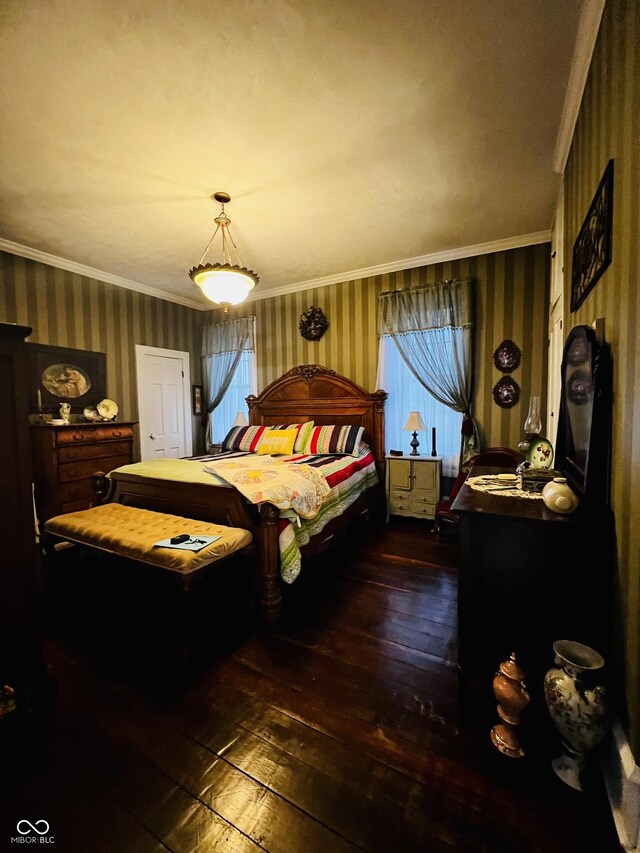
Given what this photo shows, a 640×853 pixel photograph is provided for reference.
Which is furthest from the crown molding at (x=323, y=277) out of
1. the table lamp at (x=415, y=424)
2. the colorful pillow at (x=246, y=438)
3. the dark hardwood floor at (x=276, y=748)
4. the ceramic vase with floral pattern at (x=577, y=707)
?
the ceramic vase with floral pattern at (x=577, y=707)

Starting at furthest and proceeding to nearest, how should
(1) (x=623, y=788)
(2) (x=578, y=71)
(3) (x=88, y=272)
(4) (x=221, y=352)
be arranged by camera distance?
(4) (x=221, y=352) → (3) (x=88, y=272) → (2) (x=578, y=71) → (1) (x=623, y=788)

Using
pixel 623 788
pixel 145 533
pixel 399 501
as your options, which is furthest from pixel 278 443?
pixel 623 788

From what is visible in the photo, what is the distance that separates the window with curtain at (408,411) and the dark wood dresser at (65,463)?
10.3 ft

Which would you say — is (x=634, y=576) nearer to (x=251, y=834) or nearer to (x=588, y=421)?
(x=588, y=421)

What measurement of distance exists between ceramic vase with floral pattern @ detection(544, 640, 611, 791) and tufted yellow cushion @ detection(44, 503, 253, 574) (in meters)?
1.55

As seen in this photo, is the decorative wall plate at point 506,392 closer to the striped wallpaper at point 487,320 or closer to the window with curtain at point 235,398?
the striped wallpaper at point 487,320

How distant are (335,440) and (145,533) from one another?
86.8 inches

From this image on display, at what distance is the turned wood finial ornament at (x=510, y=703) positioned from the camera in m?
1.25

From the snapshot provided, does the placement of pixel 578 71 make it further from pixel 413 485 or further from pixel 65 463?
pixel 65 463

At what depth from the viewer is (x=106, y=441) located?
3771mm

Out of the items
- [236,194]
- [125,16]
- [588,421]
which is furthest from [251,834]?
[236,194]

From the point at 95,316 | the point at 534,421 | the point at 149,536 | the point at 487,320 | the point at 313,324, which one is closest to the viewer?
the point at 534,421

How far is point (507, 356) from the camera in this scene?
3.48 meters

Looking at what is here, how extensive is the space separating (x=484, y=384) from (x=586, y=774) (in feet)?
9.93
